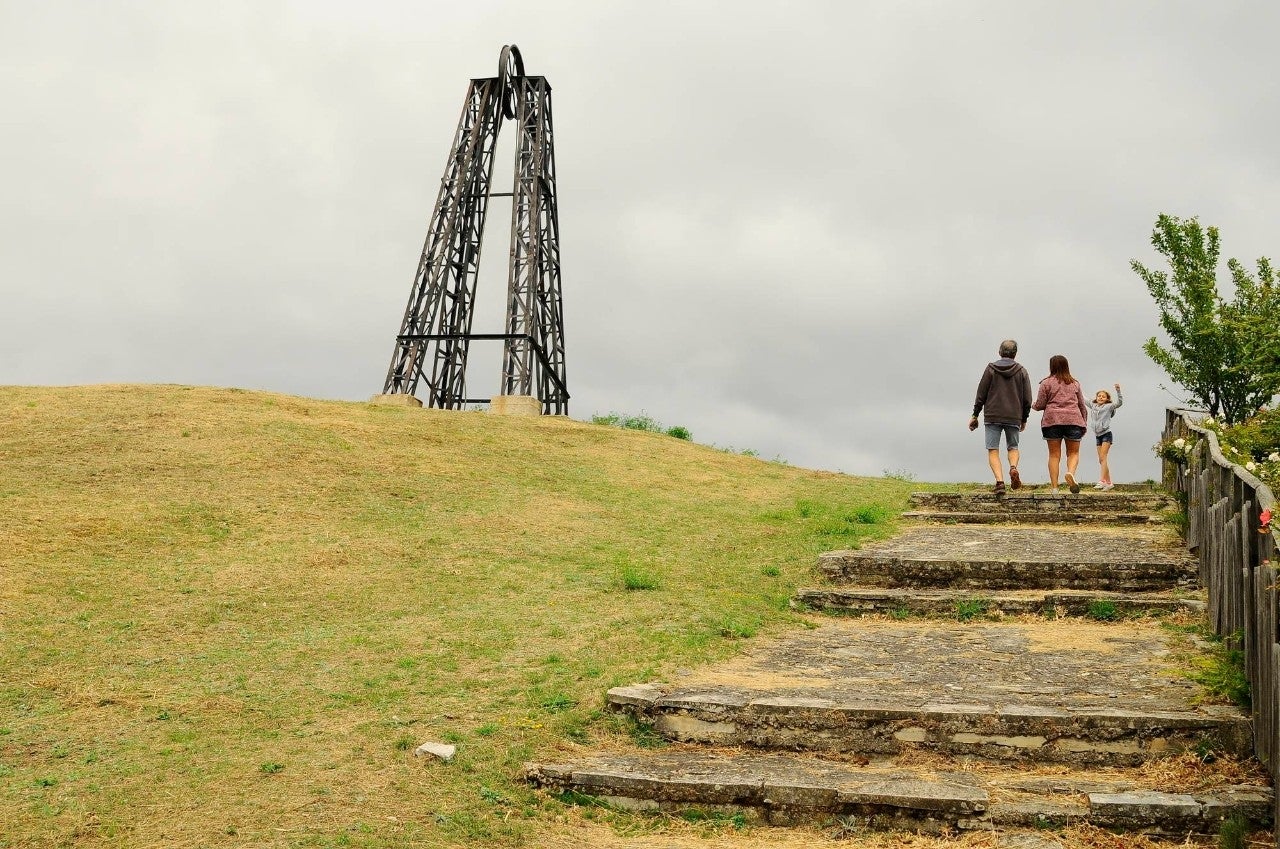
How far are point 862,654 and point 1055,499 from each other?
21.7ft

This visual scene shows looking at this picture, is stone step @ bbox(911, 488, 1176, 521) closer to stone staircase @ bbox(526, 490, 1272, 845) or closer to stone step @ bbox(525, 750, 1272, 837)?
stone staircase @ bbox(526, 490, 1272, 845)

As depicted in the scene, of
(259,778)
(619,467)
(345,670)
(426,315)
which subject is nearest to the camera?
(259,778)

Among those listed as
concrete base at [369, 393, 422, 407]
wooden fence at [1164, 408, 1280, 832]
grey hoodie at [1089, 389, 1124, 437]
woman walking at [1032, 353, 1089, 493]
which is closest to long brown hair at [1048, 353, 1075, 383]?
woman walking at [1032, 353, 1089, 493]

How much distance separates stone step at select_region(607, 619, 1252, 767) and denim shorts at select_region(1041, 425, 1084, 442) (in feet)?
22.1

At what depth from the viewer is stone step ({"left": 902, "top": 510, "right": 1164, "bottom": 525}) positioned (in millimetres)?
12320

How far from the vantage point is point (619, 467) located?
16297mm

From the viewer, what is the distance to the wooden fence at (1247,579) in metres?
4.70

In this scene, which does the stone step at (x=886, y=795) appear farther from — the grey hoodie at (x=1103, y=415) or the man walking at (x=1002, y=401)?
the grey hoodie at (x=1103, y=415)

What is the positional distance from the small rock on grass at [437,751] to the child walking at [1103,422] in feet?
42.7

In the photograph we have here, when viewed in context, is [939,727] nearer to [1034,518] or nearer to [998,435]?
[1034,518]

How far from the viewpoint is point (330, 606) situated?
8406 mm

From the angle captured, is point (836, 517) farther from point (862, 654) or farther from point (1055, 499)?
point (862, 654)

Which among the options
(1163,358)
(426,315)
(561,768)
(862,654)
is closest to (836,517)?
(862,654)

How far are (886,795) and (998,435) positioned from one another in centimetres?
989
